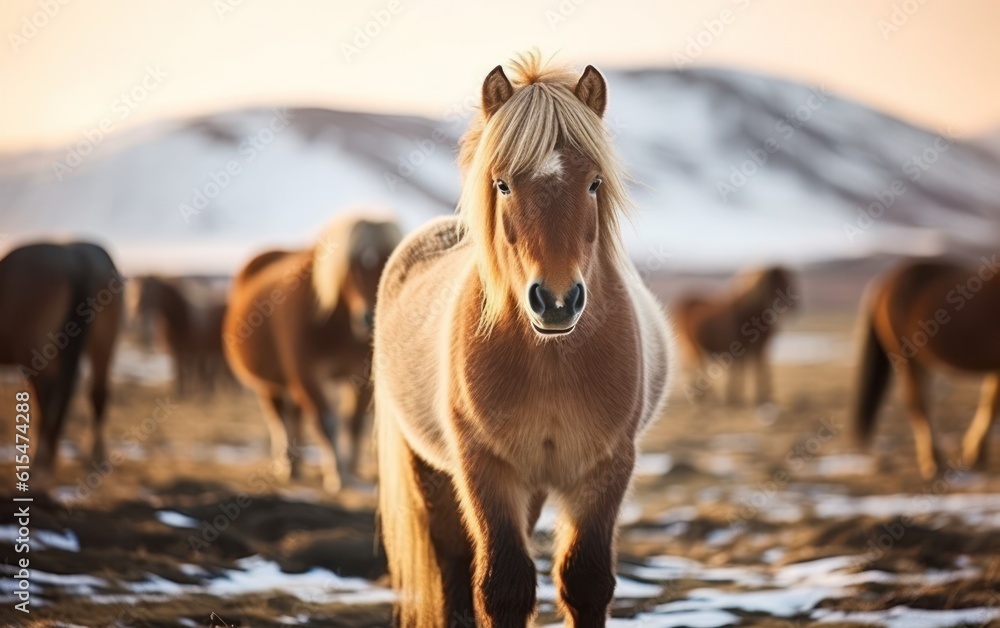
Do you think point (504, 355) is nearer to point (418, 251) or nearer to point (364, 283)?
point (418, 251)

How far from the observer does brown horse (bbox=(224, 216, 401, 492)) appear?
6.23m

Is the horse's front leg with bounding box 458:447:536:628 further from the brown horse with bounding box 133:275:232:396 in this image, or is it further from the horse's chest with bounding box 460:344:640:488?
the brown horse with bounding box 133:275:232:396

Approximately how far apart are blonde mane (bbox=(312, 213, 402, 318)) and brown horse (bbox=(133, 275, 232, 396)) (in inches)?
197

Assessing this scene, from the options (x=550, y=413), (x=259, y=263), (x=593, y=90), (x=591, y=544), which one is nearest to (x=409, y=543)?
(x=591, y=544)

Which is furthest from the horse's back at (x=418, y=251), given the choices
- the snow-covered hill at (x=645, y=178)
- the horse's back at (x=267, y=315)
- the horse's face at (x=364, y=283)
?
the snow-covered hill at (x=645, y=178)

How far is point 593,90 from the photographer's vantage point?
264 centimetres

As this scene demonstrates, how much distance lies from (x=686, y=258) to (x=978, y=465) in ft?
30.4

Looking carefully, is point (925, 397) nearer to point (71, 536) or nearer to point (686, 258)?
point (71, 536)

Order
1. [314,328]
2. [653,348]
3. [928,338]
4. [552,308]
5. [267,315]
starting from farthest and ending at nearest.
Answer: [928,338], [267,315], [314,328], [653,348], [552,308]

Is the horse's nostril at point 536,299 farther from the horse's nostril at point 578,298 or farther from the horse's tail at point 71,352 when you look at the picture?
the horse's tail at point 71,352

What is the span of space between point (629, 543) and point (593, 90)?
3858mm

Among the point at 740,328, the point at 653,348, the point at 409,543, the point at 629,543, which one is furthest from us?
the point at 740,328

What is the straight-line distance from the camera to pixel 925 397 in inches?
317

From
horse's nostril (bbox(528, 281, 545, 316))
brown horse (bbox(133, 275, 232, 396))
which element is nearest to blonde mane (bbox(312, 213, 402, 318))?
horse's nostril (bbox(528, 281, 545, 316))
